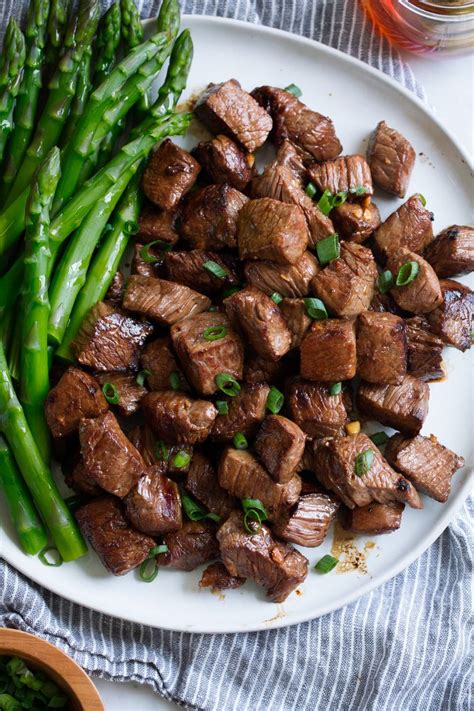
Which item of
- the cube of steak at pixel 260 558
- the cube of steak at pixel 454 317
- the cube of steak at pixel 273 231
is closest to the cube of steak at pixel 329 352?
the cube of steak at pixel 273 231

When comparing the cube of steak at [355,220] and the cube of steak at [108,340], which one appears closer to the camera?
the cube of steak at [108,340]

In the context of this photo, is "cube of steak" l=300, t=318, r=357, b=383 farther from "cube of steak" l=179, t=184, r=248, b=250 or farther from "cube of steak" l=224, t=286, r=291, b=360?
"cube of steak" l=179, t=184, r=248, b=250

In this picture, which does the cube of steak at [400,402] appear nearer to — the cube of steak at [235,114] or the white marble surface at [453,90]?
the cube of steak at [235,114]

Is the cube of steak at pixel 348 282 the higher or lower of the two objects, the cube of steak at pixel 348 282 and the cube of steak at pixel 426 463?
the higher

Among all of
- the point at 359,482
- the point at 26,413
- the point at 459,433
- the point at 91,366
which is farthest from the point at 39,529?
the point at 459,433

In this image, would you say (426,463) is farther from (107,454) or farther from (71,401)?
(71,401)

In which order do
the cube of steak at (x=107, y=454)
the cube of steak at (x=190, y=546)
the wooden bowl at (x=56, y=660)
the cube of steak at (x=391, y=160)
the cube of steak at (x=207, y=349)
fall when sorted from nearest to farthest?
the wooden bowl at (x=56, y=660) < the cube of steak at (x=107, y=454) < the cube of steak at (x=207, y=349) < the cube of steak at (x=190, y=546) < the cube of steak at (x=391, y=160)

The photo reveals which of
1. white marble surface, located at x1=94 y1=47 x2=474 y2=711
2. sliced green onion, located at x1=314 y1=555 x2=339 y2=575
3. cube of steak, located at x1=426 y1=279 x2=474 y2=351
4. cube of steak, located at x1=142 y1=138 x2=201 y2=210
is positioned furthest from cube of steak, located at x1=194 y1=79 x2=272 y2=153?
sliced green onion, located at x1=314 y1=555 x2=339 y2=575
